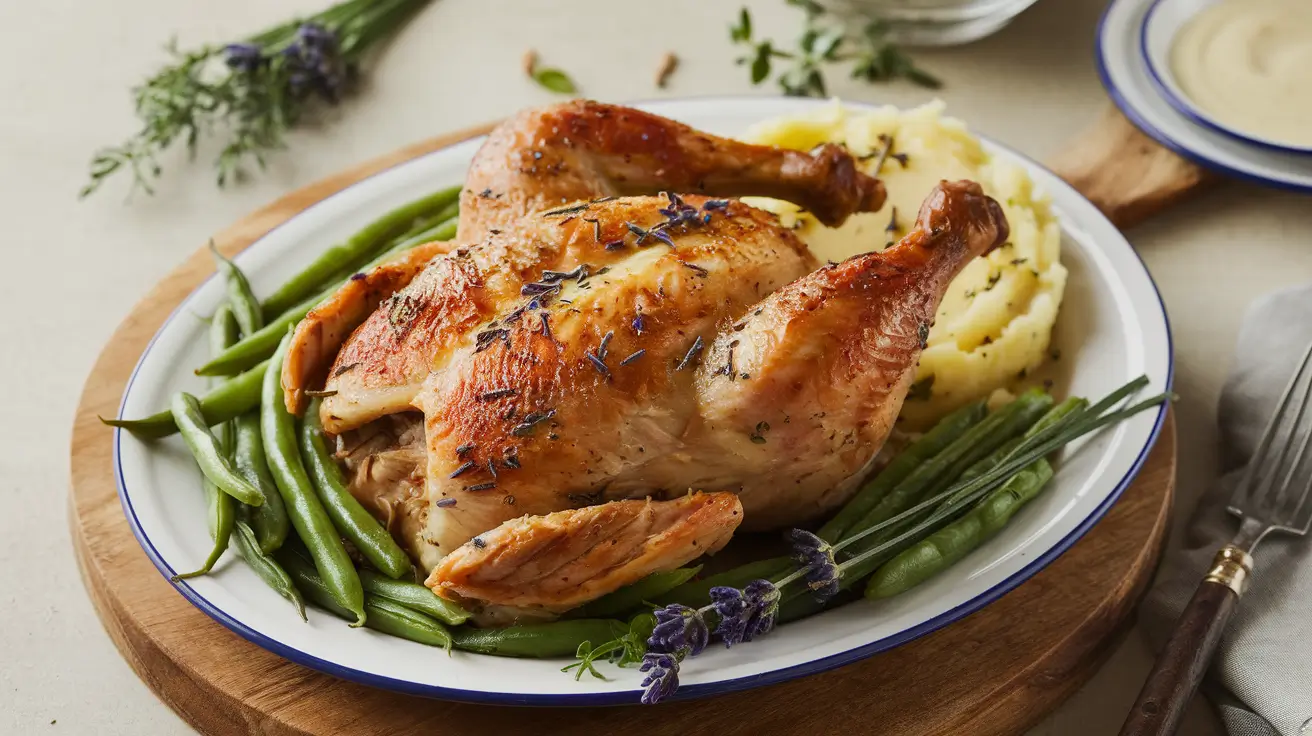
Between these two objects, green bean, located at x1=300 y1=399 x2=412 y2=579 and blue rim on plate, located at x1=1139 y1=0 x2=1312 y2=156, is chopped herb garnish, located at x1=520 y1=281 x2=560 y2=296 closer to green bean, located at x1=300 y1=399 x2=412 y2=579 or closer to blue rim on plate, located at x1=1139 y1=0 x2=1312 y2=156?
green bean, located at x1=300 y1=399 x2=412 y2=579

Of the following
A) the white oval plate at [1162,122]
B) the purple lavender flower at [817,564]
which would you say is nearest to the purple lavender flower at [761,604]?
the purple lavender flower at [817,564]

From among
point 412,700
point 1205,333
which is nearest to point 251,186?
point 412,700

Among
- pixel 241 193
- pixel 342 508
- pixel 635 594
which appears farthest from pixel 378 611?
pixel 241 193

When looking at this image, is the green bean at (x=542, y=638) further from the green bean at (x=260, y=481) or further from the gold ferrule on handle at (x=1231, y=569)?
the gold ferrule on handle at (x=1231, y=569)

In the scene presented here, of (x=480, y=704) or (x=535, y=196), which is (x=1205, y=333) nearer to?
(x=535, y=196)

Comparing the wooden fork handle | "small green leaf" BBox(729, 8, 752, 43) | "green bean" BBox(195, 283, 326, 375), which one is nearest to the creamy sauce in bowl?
"small green leaf" BBox(729, 8, 752, 43)

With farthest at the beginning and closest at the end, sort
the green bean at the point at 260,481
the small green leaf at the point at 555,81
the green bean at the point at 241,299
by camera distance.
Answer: the small green leaf at the point at 555,81
the green bean at the point at 241,299
the green bean at the point at 260,481
